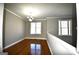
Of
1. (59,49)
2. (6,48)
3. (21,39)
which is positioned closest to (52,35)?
(59,49)

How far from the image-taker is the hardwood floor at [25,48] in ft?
4.31

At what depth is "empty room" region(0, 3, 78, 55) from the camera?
132cm

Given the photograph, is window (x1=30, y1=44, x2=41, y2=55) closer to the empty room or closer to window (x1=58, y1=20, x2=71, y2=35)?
the empty room

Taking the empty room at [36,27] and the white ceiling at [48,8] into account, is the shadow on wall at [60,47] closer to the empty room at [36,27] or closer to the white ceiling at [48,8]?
the empty room at [36,27]

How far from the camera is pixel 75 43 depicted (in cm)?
126

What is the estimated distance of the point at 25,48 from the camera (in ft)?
4.39

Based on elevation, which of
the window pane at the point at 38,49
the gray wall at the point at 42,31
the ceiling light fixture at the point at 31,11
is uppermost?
the ceiling light fixture at the point at 31,11

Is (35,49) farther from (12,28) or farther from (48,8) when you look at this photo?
(48,8)

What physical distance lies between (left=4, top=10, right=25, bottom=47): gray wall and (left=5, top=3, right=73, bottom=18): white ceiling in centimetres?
8

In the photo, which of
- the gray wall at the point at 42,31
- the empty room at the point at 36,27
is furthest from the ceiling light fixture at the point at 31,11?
the gray wall at the point at 42,31

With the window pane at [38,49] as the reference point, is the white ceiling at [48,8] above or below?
above

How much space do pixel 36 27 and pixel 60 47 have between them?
1.35 feet

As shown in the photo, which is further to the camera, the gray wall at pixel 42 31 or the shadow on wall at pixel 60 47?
the gray wall at pixel 42 31
